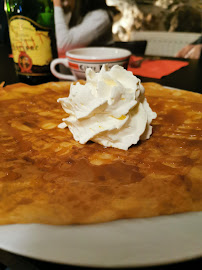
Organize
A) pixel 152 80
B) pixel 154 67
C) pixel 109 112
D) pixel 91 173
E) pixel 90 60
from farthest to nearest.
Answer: pixel 154 67
pixel 152 80
pixel 90 60
pixel 109 112
pixel 91 173

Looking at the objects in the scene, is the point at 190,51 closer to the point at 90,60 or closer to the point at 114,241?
the point at 90,60

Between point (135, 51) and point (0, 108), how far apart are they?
1.36 meters

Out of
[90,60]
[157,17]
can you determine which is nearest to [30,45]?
[90,60]

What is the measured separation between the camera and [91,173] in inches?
18.8

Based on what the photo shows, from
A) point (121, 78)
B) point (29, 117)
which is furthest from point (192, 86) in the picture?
point (29, 117)

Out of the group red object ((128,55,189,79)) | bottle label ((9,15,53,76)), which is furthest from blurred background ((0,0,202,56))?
bottle label ((9,15,53,76))

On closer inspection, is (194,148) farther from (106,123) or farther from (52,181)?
(52,181)

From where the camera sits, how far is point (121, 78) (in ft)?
2.10

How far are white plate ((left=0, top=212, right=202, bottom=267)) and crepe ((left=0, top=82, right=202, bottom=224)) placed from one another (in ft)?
0.05

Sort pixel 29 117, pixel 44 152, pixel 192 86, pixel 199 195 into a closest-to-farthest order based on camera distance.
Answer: pixel 199 195
pixel 44 152
pixel 29 117
pixel 192 86

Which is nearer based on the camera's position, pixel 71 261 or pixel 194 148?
pixel 71 261

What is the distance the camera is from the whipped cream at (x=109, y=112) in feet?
1.90

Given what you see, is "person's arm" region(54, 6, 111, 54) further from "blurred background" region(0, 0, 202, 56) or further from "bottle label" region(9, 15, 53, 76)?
"blurred background" region(0, 0, 202, 56)

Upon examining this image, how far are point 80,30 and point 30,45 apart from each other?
1275 millimetres
